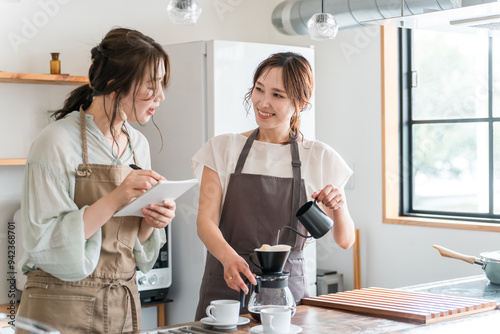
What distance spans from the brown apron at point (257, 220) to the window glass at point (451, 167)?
221 cm

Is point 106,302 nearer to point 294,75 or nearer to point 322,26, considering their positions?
point 294,75

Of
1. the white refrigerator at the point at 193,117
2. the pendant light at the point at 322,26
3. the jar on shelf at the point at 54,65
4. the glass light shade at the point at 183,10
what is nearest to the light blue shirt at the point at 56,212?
the glass light shade at the point at 183,10

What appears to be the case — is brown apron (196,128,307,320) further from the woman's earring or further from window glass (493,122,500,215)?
window glass (493,122,500,215)

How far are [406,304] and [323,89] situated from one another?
2869mm

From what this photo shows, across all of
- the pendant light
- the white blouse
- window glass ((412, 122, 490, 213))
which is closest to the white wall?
window glass ((412, 122, 490, 213))

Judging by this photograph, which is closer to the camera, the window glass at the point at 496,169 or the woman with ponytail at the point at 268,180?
the woman with ponytail at the point at 268,180

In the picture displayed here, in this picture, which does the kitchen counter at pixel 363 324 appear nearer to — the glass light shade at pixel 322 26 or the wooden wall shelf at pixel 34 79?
the glass light shade at pixel 322 26

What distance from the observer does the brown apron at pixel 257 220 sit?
230cm

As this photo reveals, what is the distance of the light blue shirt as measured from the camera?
1810 millimetres

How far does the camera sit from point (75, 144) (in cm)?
193

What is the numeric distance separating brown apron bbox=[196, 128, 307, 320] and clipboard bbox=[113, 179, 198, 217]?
411 millimetres

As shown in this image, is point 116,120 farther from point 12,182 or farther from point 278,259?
point 12,182

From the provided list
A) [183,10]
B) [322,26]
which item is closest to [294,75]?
[183,10]

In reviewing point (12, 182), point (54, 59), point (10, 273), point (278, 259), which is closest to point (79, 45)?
point (54, 59)
